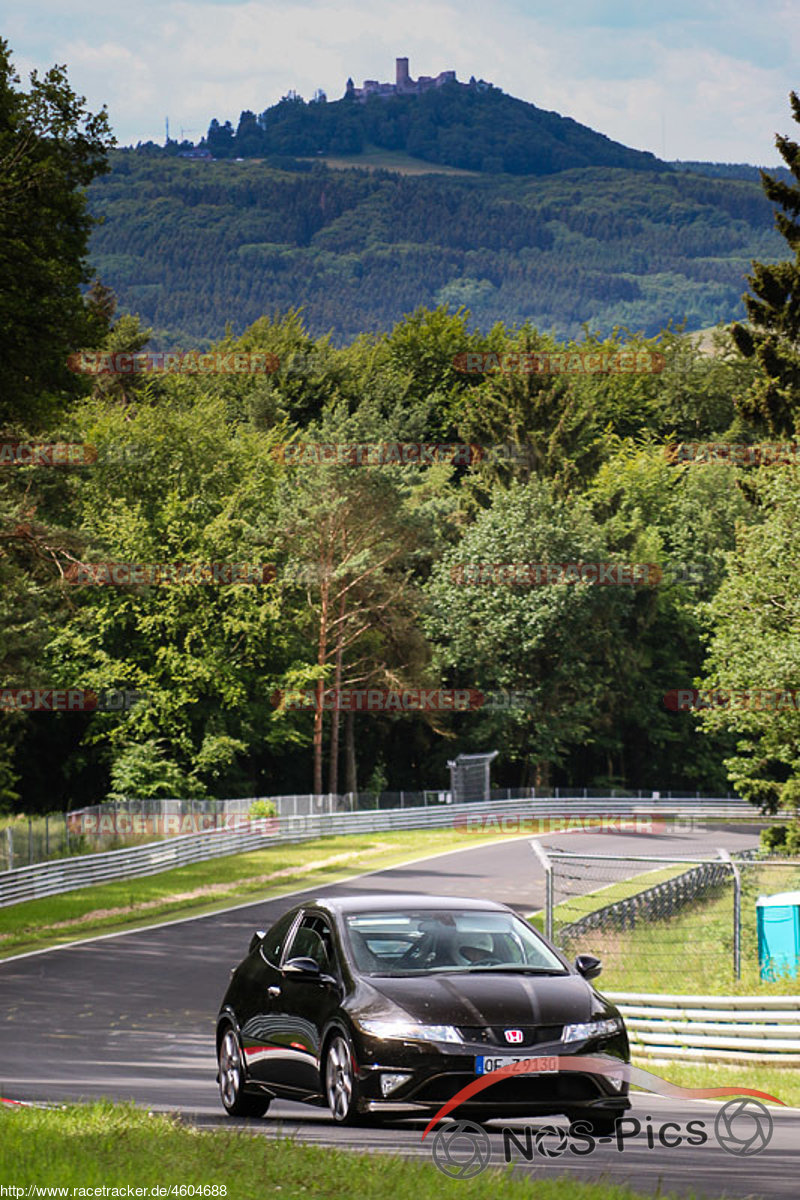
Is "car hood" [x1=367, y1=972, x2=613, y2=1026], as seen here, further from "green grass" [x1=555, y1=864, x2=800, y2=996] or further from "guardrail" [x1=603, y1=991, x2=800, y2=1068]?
"green grass" [x1=555, y1=864, x2=800, y2=996]

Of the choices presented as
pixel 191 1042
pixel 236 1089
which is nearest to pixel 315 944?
pixel 236 1089

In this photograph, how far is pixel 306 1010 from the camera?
1099cm

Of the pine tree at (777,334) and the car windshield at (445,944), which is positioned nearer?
the car windshield at (445,944)

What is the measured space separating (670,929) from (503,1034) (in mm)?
15470

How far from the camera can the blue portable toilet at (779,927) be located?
23.2 metres

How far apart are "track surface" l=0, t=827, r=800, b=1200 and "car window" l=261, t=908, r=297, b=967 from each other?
1109 mm

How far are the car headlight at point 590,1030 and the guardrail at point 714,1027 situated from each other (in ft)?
21.9

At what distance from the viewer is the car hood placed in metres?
9.93

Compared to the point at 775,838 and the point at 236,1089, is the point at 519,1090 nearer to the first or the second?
the point at 236,1089

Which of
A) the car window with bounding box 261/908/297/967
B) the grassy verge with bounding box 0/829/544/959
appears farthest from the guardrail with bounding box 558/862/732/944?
the grassy verge with bounding box 0/829/544/959

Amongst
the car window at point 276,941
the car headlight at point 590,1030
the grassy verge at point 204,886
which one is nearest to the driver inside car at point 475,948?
the car headlight at point 590,1030

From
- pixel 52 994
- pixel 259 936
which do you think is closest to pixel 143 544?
pixel 52 994

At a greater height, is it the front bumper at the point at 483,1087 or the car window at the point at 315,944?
the car window at the point at 315,944

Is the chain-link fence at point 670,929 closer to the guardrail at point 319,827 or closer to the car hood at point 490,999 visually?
the car hood at point 490,999
